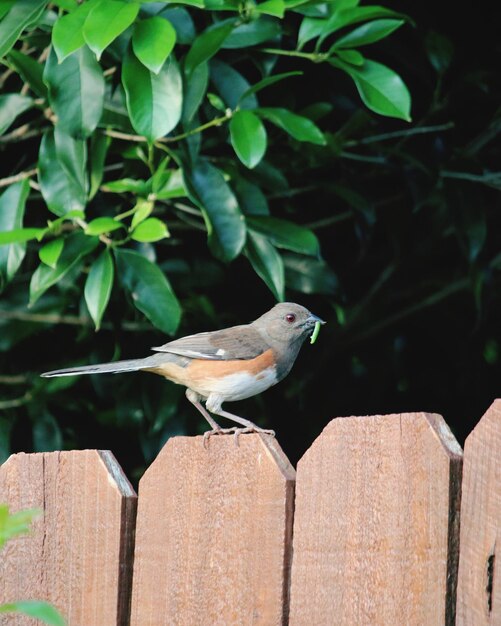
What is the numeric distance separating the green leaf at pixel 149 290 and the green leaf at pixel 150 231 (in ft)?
0.26

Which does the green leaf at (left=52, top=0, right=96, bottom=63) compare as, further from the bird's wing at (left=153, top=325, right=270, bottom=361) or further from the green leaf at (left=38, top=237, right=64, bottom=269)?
the bird's wing at (left=153, top=325, right=270, bottom=361)

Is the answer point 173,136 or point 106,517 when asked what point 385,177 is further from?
point 106,517

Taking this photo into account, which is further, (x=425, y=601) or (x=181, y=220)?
(x=181, y=220)

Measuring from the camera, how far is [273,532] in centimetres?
262

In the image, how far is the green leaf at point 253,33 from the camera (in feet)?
13.0

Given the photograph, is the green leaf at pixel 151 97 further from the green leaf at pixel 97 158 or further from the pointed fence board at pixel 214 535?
the pointed fence board at pixel 214 535

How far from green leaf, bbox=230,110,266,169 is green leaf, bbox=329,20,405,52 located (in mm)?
453

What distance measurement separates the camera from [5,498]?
3.32 metres

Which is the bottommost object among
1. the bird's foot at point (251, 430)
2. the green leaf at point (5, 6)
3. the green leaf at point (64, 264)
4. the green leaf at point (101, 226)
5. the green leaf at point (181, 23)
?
the green leaf at point (64, 264)

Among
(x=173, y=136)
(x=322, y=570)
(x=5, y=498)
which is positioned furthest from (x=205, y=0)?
(x=322, y=570)

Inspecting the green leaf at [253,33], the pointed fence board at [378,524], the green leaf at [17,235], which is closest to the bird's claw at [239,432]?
the pointed fence board at [378,524]

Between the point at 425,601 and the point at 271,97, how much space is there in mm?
2583

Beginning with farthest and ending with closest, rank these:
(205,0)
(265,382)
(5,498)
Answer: (265,382)
(205,0)
(5,498)

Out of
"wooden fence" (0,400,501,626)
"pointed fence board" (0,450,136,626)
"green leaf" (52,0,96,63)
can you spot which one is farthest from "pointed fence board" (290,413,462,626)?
"green leaf" (52,0,96,63)
